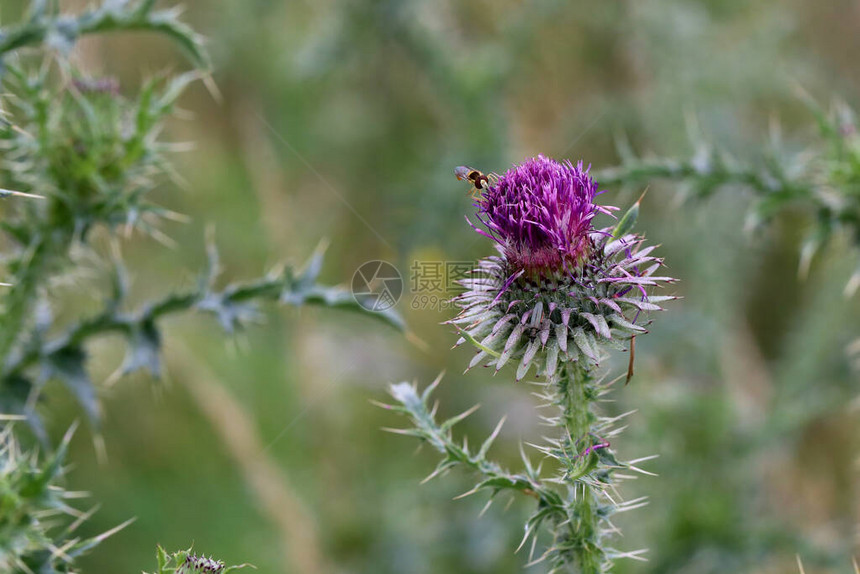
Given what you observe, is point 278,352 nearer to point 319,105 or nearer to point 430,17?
point 319,105

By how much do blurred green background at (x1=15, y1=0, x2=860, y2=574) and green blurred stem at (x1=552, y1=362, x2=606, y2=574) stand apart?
2.25 meters

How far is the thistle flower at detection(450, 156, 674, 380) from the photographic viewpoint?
77.7 inches

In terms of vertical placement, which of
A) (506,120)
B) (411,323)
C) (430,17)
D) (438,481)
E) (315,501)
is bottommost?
(315,501)

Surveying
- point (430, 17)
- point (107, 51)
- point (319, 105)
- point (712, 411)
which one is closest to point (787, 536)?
point (712, 411)

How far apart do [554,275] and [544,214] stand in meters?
0.17

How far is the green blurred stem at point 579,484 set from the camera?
1945 millimetres

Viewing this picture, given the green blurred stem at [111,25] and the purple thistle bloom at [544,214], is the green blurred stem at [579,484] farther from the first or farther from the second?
the green blurred stem at [111,25]

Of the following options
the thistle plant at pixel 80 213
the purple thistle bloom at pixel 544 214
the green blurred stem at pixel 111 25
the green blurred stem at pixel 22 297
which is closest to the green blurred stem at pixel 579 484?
the purple thistle bloom at pixel 544 214

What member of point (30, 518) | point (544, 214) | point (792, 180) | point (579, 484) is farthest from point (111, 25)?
point (792, 180)

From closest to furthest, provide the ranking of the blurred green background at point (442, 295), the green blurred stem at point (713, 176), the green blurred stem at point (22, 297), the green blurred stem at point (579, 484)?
the green blurred stem at point (579, 484)
the green blurred stem at point (22, 297)
the green blurred stem at point (713, 176)
the blurred green background at point (442, 295)

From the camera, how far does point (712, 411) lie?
4.64 m

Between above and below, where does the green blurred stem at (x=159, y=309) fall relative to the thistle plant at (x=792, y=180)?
below

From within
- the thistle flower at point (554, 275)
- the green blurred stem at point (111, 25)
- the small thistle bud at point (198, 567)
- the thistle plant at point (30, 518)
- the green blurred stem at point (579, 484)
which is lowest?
the thistle plant at point (30, 518)

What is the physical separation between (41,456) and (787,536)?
453cm
